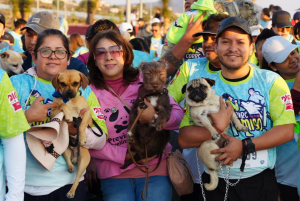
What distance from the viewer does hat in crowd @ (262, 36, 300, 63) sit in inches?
169

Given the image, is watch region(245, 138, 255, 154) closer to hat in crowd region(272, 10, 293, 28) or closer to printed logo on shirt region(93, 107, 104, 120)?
printed logo on shirt region(93, 107, 104, 120)

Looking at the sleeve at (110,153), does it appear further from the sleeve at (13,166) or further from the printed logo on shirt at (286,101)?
the printed logo on shirt at (286,101)

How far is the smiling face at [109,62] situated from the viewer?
4.08 m

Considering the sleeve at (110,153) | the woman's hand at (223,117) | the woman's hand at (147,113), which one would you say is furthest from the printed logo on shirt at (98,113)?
the woman's hand at (223,117)

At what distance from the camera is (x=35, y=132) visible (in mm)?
3145

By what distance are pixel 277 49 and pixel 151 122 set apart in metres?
1.94

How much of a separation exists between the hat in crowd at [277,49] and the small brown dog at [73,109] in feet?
8.01

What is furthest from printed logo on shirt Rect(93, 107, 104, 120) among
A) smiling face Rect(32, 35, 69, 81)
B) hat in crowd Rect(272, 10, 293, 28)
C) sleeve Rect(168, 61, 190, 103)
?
hat in crowd Rect(272, 10, 293, 28)

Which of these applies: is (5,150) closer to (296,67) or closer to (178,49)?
(178,49)

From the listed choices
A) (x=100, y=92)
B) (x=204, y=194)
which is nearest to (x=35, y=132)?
(x=100, y=92)

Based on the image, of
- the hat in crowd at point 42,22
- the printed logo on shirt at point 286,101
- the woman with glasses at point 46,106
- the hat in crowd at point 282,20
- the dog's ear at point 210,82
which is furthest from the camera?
the hat in crowd at point 282,20

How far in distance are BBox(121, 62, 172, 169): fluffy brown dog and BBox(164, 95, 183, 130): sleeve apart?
0.27 ft

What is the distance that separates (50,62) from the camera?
3648 millimetres

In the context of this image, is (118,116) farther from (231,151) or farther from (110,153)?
(231,151)
